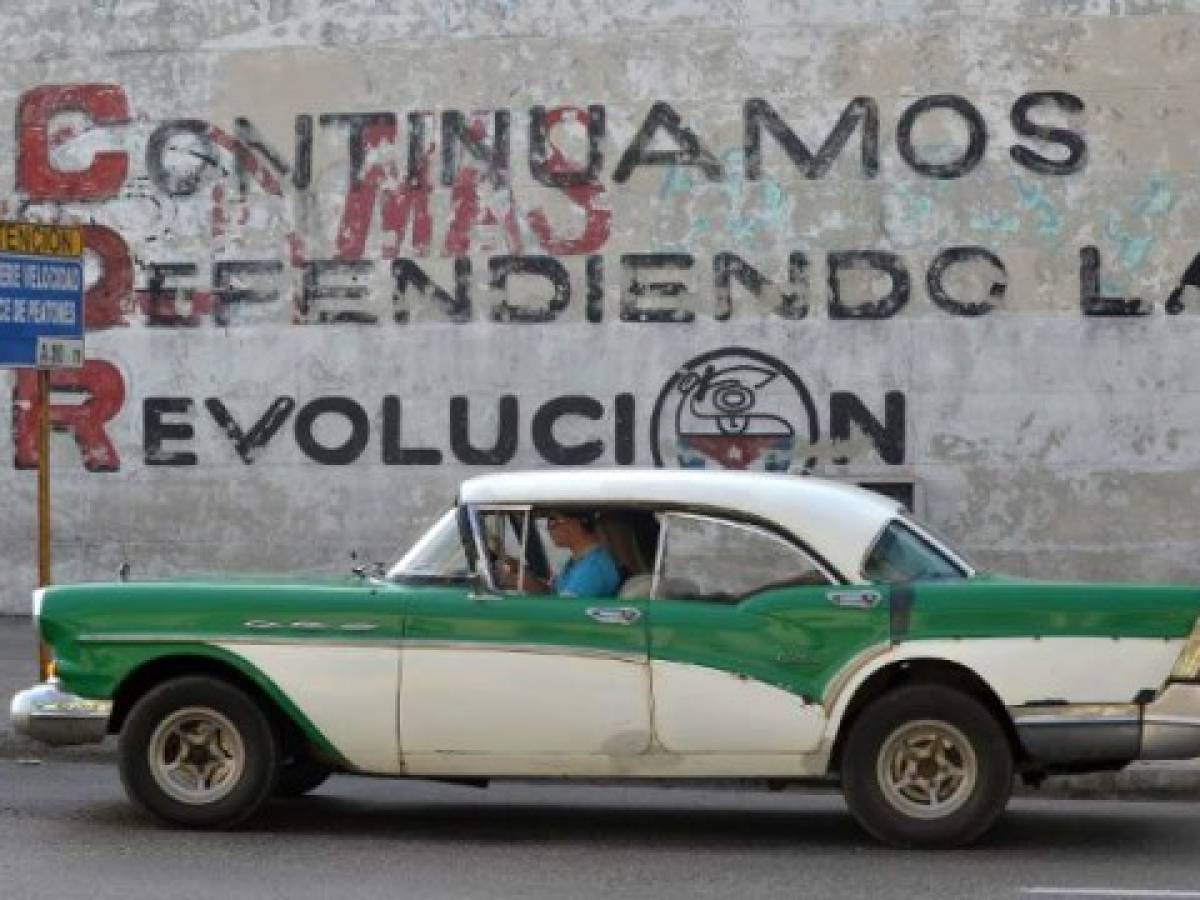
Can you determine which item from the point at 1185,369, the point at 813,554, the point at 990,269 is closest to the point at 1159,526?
the point at 1185,369

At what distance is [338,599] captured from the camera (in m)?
10.1

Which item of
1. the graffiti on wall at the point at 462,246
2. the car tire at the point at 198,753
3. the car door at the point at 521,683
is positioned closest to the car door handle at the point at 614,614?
the car door at the point at 521,683

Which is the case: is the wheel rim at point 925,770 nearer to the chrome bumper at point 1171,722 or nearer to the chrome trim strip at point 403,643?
the chrome bumper at point 1171,722

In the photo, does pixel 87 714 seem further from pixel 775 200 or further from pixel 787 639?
pixel 775 200

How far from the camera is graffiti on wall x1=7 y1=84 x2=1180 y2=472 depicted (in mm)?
19781

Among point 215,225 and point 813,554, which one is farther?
point 215,225

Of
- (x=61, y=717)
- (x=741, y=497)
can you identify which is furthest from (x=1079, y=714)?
(x=61, y=717)

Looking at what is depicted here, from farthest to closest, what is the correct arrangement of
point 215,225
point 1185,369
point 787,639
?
point 215,225 < point 1185,369 < point 787,639

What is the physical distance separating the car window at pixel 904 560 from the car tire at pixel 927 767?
1.67ft

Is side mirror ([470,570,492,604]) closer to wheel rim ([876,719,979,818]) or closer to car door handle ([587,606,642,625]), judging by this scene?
car door handle ([587,606,642,625])

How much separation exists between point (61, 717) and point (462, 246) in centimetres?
1066

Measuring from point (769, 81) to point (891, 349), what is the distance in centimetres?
243

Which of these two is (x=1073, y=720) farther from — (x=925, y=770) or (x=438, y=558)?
(x=438, y=558)

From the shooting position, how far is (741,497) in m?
10.1
